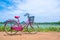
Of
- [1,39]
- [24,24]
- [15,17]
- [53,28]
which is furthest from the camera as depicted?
[53,28]

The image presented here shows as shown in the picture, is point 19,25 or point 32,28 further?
point 32,28

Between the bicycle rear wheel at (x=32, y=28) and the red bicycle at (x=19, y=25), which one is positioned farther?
the bicycle rear wheel at (x=32, y=28)

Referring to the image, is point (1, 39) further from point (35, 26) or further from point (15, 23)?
point (35, 26)

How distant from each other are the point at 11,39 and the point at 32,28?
9.53 ft

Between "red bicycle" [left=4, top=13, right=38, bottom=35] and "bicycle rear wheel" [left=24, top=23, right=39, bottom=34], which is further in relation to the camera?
"bicycle rear wheel" [left=24, top=23, right=39, bottom=34]

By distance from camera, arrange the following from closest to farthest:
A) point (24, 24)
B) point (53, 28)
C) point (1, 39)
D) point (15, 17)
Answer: point (1, 39) < point (15, 17) < point (24, 24) < point (53, 28)

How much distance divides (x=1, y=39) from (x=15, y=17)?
1.80 metres

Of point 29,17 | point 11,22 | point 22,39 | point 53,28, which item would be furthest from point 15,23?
point 53,28

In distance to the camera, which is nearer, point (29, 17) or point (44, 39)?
point (44, 39)

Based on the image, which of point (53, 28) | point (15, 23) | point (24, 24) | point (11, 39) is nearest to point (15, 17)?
point (15, 23)

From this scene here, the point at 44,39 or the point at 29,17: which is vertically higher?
the point at 29,17

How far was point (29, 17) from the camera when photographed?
10.3m

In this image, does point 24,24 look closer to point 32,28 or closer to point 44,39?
point 32,28

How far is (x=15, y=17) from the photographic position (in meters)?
9.52
